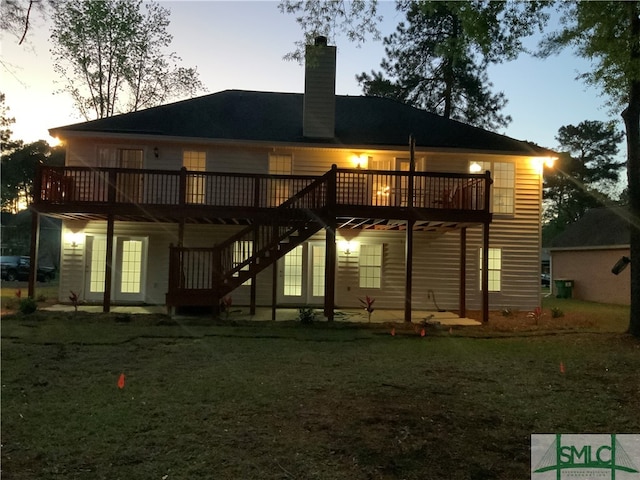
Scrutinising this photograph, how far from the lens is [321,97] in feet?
48.7

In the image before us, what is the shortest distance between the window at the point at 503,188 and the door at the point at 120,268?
412 inches

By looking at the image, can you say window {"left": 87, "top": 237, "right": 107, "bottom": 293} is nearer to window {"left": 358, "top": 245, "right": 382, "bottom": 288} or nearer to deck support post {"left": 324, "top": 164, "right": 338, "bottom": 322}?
deck support post {"left": 324, "top": 164, "right": 338, "bottom": 322}

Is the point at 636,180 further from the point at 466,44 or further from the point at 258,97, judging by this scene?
the point at 258,97

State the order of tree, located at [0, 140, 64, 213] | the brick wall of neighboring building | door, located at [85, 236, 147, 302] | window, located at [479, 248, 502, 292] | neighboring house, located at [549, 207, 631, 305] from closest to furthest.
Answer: door, located at [85, 236, 147, 302], window, located at [479, 248, 502, 292], the brick wall of neighboring building, neighboring house, located at [549, 207, 631, 305], tree, located at [0, 140, 64, 213]

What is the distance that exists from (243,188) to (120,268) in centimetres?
469

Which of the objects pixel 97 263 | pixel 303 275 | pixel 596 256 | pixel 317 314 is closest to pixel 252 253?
pixel 317 314

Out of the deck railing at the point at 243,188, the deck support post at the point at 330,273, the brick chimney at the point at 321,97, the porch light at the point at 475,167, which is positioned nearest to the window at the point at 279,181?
the deck railing at the point at 243,188

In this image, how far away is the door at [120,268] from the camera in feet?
46.4

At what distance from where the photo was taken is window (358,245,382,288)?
1475 centimetres

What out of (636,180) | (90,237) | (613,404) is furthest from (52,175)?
(636,180)

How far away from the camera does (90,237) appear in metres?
14.2

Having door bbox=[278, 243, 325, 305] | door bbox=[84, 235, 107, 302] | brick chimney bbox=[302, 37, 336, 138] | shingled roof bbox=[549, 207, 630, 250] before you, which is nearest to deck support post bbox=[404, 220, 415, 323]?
door bbox=[278, 243, 325, 305]

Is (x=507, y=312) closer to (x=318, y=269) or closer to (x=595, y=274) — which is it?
(x=318, y=269)

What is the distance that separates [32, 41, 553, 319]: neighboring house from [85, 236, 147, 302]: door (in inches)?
1.3
